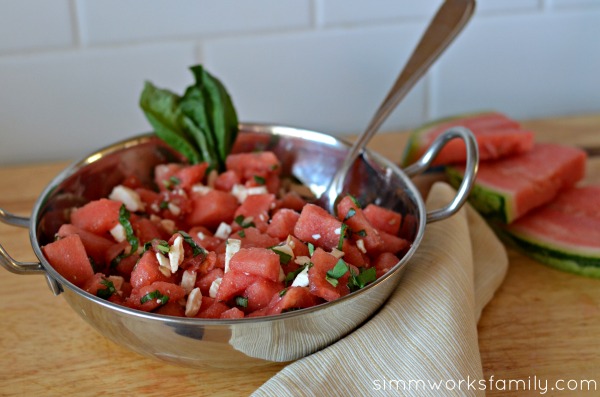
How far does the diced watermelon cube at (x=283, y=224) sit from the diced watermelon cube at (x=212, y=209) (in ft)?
0.43

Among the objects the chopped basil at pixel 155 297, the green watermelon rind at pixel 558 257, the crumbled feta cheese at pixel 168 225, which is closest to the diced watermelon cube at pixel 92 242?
the crumbled feta cheese at pixel 168 225

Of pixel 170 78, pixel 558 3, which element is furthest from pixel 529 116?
pixel 170 78

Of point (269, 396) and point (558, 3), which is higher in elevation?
point (558, 3)

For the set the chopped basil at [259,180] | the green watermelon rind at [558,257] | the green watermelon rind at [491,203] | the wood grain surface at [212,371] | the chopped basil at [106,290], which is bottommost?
the wood grain surface at [212,371]

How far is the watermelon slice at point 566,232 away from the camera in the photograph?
1448mm

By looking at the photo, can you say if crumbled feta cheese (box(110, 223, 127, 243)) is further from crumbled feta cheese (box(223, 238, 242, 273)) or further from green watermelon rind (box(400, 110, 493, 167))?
green watermelon rind (box(400, 110, 493, 167))

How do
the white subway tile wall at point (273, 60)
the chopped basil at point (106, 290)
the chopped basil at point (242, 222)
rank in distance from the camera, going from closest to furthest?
1. the chopped basil at point (106, 290)
2. the chopped basil at point (242, 222)
3. the white subway tile wall at point (273, 60)

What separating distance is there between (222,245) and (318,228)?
162mm

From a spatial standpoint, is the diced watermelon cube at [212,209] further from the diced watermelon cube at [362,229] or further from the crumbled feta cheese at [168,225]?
the diced watermelon cube at [362,229]

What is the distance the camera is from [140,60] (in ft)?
6.12

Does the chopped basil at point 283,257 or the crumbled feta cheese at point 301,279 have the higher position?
the chopped basil at point 283,257

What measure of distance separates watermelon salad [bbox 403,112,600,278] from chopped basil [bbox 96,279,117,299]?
790 millimetres

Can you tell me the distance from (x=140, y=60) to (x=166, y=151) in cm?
38

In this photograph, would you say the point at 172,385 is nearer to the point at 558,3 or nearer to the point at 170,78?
the point at 170,78
